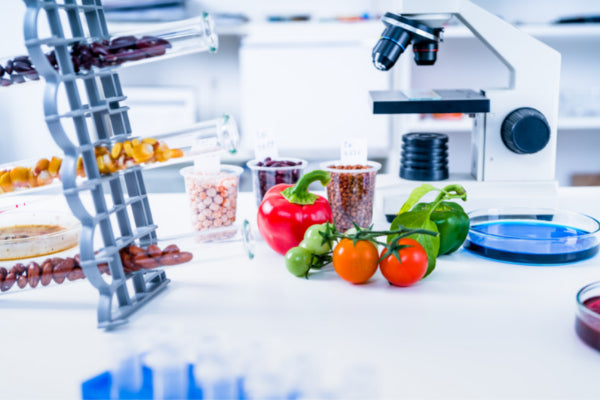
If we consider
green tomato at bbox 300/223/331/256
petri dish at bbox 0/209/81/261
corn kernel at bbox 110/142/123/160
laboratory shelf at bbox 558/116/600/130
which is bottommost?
laboratory shelf at bbox 558/116/600/130

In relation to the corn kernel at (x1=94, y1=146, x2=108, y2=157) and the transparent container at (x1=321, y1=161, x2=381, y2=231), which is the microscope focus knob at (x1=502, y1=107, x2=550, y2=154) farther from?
the corn kernel at (x1=94, y1=146, x2=108, y2=157)

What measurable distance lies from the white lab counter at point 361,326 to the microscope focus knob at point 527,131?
32 cm

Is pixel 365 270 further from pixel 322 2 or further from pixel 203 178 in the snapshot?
pixel 322 2

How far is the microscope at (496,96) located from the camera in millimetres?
1238

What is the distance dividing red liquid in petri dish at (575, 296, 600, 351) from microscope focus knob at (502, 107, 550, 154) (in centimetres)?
56

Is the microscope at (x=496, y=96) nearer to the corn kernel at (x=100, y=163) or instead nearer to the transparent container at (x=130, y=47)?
the transparent container at (x=130, y=47)

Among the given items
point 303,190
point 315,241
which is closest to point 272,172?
point 303,190

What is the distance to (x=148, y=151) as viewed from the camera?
2.90 feet

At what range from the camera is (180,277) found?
3.43ft

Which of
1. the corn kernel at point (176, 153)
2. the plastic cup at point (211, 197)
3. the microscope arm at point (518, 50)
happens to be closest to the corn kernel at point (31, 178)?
the corn kernel at point (176, 153)

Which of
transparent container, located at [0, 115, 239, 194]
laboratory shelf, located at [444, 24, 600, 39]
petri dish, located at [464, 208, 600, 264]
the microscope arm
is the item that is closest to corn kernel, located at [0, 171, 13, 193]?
transparent container, located at [0, 115, 239, 194]

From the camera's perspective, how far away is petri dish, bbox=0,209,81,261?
991 mm

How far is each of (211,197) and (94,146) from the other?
1.12 ft

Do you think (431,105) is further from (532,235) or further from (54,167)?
(54,167)
